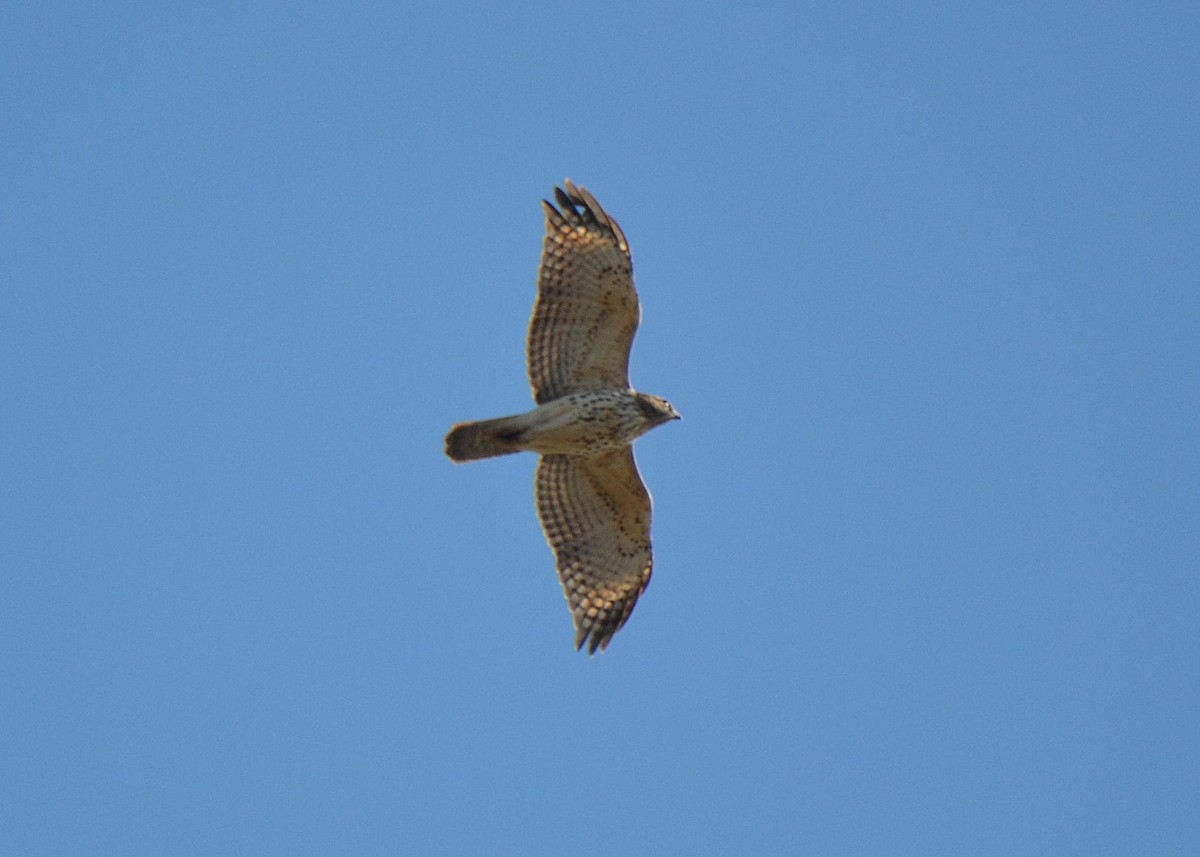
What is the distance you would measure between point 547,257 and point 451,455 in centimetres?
186

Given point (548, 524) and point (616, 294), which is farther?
point (548, 524)

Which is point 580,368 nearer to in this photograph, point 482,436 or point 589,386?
point 589,386

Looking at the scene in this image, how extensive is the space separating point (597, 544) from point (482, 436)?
1.66m

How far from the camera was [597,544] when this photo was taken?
1664 cm

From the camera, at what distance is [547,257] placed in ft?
51.4

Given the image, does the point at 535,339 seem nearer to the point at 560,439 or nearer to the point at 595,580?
the point at 560,439

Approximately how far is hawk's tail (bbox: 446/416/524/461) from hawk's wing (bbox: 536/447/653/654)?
29.6 inches

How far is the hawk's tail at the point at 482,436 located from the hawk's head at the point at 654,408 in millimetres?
1043

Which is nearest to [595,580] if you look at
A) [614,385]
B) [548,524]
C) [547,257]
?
[548,524]

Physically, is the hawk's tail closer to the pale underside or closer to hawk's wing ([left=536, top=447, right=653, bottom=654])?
the pale underside

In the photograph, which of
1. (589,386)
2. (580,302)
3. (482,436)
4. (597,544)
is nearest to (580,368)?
(589,386)

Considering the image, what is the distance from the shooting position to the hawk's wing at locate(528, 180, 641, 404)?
15578mm

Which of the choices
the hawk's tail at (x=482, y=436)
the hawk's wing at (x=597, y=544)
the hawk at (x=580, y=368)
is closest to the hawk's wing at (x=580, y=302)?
the hawk at (x=580, y=368)

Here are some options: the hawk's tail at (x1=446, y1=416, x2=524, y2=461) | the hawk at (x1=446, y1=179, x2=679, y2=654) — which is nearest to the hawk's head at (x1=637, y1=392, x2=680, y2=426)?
the hawk at (x1=446, y1=179, x2=679, y2=654)
